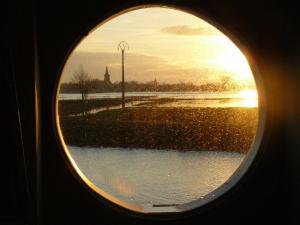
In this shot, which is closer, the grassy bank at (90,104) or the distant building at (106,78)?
the grassy bank at (90,104)

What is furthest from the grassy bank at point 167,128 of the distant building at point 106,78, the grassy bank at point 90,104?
the distant building at point 106,78

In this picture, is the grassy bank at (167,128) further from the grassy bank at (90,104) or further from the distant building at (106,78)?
the distant building at (106,78)

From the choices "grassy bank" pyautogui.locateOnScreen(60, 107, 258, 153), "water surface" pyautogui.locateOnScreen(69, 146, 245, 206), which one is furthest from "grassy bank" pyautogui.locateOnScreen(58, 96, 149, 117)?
"water surface" pyautogui.locateOnScreen(69, 146, 245, 206)

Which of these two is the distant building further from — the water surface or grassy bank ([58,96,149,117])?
the water surface

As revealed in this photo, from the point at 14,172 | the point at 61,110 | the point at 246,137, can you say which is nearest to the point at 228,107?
the point at 246,137

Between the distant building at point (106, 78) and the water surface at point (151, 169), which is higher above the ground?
the distant building at point (106, 78)

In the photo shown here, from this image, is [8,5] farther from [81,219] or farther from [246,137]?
[246,137]

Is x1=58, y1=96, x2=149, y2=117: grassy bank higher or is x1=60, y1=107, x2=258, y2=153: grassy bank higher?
x1=58, y1=96, x2=149, y2=117: grassy bank

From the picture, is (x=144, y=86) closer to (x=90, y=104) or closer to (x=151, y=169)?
(x=90, y=104)

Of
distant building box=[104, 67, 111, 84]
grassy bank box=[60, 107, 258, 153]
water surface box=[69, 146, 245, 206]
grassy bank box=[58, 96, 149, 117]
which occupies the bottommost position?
water surface box=[69, 146, 245, 206]
